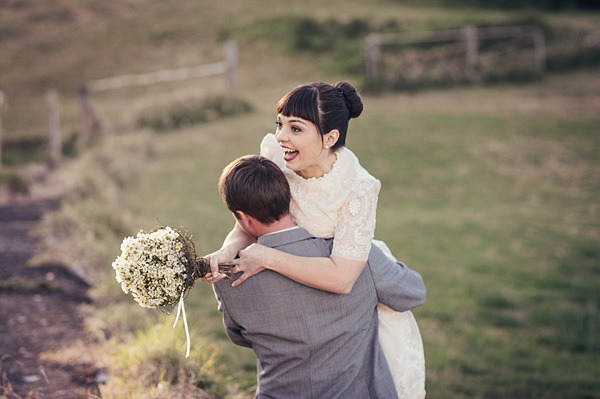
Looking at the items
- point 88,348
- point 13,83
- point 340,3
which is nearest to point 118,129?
point 13,83

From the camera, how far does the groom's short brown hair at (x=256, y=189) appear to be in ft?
7.89

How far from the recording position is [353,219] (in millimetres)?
2508

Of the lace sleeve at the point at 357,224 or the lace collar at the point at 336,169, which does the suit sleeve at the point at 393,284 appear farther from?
the lace collar at the point at 336,169

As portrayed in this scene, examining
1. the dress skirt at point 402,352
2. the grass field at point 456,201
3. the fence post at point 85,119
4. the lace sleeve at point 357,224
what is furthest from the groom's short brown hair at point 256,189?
the fence post at point 85,119

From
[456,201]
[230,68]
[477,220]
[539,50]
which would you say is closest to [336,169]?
[477,220]

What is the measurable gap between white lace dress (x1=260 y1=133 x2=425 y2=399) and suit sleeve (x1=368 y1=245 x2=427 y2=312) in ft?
0.43

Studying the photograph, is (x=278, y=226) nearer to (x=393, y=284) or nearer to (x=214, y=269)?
(x=214, y=269)

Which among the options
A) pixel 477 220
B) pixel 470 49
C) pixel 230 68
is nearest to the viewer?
pixel 477 220

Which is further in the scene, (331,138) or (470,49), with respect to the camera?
(470,49)

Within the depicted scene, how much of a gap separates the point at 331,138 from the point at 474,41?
16549 millimetres

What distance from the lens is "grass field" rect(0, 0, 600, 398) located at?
508 cm

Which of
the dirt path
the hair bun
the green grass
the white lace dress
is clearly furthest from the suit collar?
the green grass

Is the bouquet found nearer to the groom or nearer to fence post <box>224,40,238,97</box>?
the groom

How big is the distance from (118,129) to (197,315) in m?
9.02
